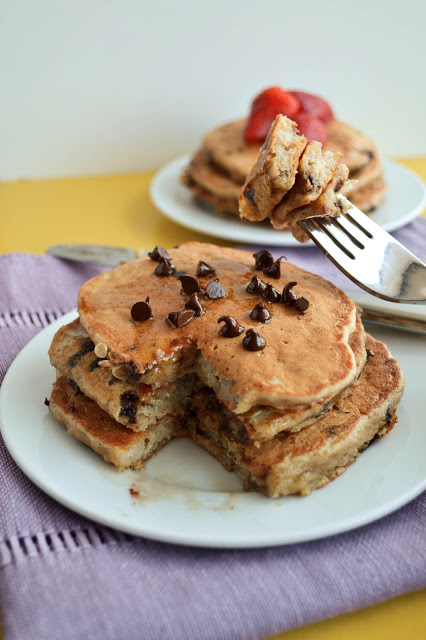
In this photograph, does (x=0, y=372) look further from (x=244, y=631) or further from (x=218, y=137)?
(x=218, y=137)

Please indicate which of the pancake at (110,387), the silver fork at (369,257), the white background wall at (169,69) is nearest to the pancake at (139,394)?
the pancake at (110,387)

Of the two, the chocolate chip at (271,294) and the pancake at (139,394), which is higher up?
the chocolate chip at (271,294)

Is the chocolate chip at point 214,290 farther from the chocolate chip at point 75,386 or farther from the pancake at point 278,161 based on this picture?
the chocolate chip at point 75,386

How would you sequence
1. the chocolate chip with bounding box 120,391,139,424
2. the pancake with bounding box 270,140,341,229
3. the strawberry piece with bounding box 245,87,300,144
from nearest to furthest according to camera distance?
the chocolate chip with bounding box 120,391,139,424
the pancake with bounding box 270,140,341,229
the strawberry piece with bounding box 245,87,300,144

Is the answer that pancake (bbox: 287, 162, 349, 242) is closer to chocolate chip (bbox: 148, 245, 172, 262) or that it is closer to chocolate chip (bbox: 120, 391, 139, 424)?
chocolate chip (bbox: 148, 245, 172, 262)

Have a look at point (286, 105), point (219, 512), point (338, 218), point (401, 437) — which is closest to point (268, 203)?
point (338, 218)

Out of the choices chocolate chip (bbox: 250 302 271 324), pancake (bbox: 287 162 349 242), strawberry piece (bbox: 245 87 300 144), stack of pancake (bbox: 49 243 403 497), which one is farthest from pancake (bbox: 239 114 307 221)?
strawberry piece (bbox: 245 87 300 144)
